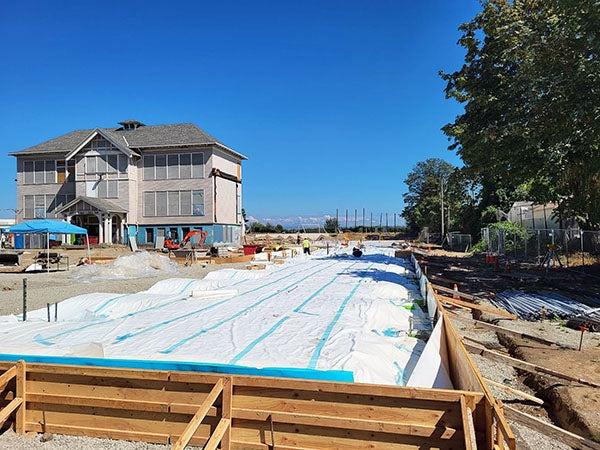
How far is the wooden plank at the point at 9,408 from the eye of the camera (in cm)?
463

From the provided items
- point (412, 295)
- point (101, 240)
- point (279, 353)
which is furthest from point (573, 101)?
point (101, 240)

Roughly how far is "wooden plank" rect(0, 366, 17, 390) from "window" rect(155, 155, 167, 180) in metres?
35.0

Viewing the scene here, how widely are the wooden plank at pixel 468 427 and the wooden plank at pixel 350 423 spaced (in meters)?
0.23

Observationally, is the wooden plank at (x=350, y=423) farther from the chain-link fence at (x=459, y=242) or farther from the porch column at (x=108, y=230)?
the porch column at (x=108, y=230)

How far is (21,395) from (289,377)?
9.37 ft

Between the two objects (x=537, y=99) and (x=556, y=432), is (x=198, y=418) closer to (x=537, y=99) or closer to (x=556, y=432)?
(x=556, y=432)

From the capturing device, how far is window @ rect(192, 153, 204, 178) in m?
37.8

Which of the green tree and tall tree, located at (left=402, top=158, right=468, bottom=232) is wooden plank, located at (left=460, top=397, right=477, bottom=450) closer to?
tall tree, located at (left=402, top=158, right=468, bottom=232)

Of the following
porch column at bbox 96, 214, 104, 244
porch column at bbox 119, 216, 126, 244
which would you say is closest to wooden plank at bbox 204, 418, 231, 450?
porch column at bbox 96, 214, 104, 244

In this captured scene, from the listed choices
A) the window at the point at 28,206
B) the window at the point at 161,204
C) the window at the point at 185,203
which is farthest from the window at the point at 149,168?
the window at the point at 28,206

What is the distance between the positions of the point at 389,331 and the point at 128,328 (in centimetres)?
442

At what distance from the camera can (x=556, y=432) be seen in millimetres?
4375

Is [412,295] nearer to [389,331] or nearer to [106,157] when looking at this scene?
[389,331]

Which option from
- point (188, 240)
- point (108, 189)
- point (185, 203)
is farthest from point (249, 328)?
point (108, 189)
